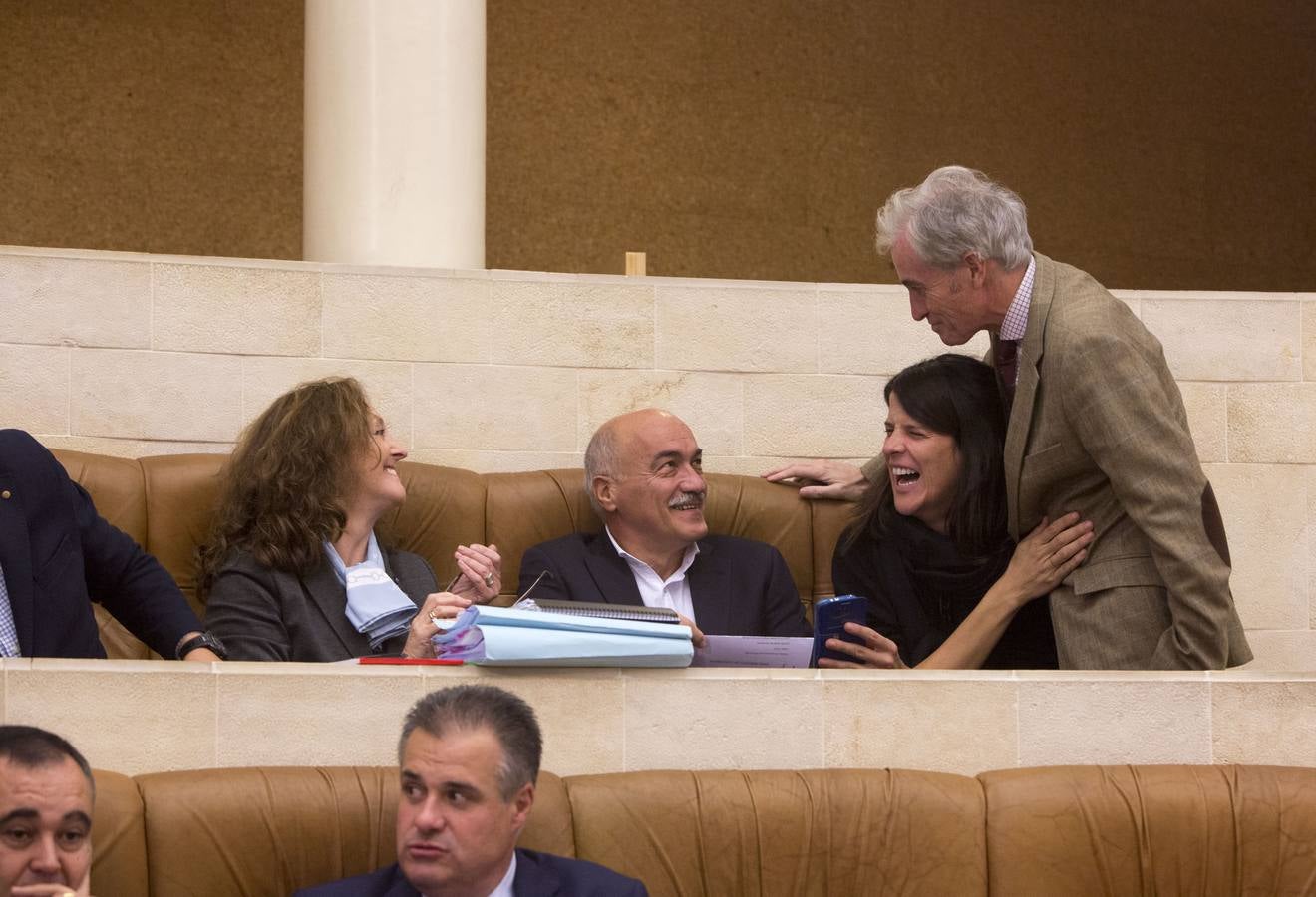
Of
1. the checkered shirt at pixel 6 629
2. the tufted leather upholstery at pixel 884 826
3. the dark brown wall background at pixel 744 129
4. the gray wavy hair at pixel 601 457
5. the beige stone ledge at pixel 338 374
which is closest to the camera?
the tufted leather upholstery at pixel 884 826

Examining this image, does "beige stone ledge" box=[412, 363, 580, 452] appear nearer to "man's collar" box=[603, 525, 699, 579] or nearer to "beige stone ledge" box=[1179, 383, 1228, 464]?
"man's collar" box=[603, 525, 699, 579]

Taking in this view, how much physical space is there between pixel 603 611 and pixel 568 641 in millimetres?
93

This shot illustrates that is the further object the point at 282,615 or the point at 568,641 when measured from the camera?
the point at 282,615

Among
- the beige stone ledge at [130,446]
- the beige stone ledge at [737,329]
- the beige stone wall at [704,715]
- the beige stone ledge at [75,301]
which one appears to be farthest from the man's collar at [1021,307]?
the beige stone ledge at [75,301]

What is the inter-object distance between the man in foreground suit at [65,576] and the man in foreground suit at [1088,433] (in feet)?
5.12

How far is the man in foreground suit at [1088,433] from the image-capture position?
353 cm

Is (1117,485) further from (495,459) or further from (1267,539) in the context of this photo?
(495,459)

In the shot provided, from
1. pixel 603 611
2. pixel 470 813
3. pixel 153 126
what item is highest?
pixel 153 126

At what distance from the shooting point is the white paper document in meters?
3.54

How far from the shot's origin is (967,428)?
4.02 m

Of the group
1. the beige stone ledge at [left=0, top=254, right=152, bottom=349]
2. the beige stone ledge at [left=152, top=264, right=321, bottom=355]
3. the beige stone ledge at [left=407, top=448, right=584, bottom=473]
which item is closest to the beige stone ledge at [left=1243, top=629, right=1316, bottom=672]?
the beige stone ledge at [left=407, top=448, right=584, bottom=473]

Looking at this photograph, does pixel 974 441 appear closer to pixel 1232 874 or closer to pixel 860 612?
pixel 860 612

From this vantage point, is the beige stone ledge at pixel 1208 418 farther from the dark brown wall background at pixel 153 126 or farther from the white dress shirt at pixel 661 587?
the dark brown wall background at pixel 153 126

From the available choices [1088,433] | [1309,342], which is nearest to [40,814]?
[1088,433]
